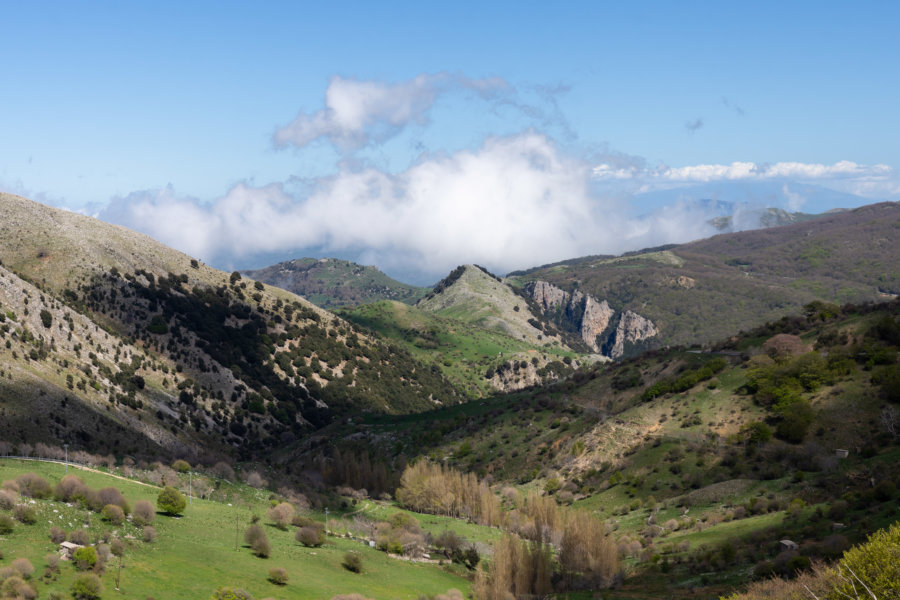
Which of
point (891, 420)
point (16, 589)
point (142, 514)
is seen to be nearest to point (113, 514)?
point (142, 514)

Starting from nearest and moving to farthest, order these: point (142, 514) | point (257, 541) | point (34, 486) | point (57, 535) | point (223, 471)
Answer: point (57, 535), point (34, 486), point (142, 514), point (257, 541), point (223, 471)

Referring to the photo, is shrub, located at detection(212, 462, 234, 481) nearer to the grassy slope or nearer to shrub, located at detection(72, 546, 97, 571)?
the grassy slope

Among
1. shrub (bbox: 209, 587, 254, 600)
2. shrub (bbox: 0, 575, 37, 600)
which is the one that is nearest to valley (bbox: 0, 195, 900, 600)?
shrub (bbox: 0, 575, 37, 600)

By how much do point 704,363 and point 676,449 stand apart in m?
24.3

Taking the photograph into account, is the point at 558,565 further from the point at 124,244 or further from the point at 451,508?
the point at 124,244

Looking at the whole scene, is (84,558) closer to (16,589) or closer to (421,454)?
(16,589)

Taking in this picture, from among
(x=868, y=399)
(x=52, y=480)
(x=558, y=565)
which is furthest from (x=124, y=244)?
(x=868, y=399)

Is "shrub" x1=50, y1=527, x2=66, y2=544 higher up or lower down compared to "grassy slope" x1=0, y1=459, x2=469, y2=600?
higher up

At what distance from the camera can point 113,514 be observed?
43.1 m

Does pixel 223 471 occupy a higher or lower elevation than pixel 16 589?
lower

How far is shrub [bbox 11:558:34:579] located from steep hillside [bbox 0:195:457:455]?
4666 cm

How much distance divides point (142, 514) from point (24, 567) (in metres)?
13.0

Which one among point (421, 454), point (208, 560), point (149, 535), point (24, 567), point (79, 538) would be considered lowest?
point (421, 454)

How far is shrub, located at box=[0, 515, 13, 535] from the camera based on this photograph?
121ft
